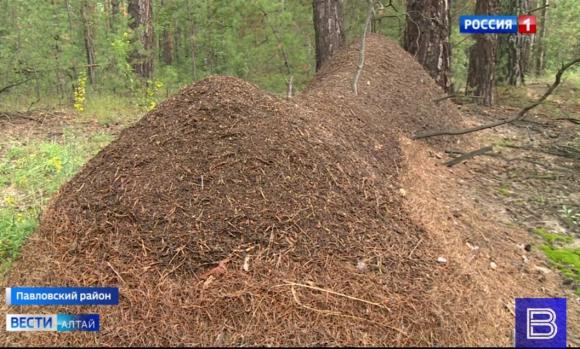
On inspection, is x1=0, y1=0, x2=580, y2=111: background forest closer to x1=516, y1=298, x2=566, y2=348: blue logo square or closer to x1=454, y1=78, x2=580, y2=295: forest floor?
x1=454, y1=78, x2=580, y2=295: forest floor

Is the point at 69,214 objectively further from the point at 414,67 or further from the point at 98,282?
the point at 414,67

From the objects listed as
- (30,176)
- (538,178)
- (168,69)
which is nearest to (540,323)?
(538,178)

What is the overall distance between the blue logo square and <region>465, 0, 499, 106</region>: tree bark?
6177mm

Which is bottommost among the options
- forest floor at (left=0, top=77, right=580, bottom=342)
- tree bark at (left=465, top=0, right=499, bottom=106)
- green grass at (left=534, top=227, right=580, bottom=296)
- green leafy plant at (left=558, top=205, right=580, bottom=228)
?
green grass at (left=534, top=227, right=580, bottom=296)

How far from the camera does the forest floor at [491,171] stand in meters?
3.66

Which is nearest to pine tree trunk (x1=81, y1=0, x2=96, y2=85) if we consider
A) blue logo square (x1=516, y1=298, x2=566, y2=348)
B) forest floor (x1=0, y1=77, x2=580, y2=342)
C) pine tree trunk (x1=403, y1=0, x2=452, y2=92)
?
forest floor (x1=0, y1=77, x2=580, y2=342)

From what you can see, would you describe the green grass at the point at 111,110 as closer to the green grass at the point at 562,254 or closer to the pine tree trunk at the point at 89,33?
the pine tree trunk at the point at 89,33

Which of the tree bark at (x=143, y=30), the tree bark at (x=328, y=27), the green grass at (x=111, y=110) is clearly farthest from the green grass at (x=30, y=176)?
the tree bark at (x=328, y=27)

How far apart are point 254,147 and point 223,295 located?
108cm

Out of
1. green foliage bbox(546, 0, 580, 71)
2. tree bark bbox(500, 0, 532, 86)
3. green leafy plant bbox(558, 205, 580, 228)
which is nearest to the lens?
green leafy plant bbox(558, 205, 580, 228)

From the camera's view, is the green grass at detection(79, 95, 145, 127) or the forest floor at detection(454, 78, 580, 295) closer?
the forest floor at detection(454, 78, 580, 295)

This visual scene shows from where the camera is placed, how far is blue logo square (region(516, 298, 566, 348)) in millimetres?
2482

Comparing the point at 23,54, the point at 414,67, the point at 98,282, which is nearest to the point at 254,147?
the point at 98,282

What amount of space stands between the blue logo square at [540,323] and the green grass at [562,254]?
45cm
